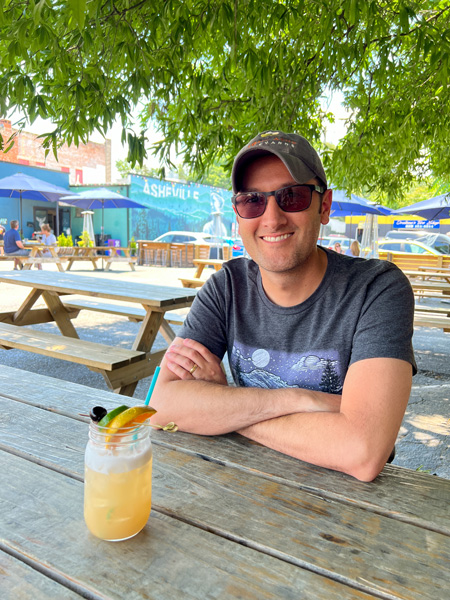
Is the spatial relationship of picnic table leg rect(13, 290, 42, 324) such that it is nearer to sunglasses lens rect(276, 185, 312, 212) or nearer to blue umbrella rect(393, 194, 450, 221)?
sunglasses lens rect(276, 185, 312, 212)

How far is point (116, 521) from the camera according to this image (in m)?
0.83

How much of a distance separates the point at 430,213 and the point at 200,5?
10849 mm

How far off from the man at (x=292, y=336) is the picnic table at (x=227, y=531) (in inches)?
4.1

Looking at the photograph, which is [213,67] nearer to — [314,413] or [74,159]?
[314,413]

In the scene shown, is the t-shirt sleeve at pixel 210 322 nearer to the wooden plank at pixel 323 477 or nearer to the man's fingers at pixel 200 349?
the man's fingers at pixel 200 349

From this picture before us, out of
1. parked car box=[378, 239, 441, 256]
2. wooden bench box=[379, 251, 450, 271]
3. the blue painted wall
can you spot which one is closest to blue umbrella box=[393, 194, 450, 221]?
wooden bench box=[379, 251, 450, 271]

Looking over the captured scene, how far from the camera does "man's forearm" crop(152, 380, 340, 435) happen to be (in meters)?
1.31

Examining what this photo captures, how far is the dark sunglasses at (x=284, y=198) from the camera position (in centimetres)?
163

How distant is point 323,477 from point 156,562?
19.3 inches

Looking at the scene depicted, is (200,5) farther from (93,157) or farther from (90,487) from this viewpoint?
(93,157)

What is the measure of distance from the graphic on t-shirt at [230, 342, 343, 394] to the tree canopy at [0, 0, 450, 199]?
3.68 feet

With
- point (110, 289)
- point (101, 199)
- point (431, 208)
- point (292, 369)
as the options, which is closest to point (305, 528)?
point (292, 369)

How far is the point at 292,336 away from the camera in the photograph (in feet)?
5.26

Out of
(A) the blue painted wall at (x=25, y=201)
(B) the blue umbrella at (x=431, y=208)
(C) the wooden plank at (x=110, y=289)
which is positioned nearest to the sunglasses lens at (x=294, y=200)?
(C) the wooden plank at (x=110, y=289)
